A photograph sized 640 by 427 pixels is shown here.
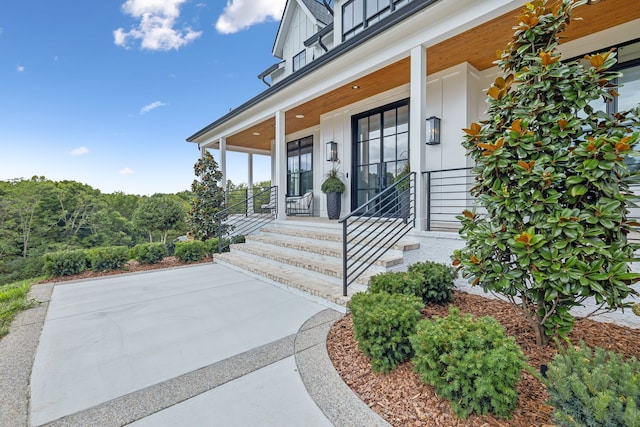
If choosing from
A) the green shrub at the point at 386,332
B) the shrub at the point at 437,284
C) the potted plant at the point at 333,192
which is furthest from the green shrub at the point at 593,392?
the potted plant at the point at 333,192

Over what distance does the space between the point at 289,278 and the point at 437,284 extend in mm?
2217

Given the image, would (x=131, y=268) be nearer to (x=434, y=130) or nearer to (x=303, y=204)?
(x=303, y=204)

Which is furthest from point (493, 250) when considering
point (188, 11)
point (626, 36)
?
point (188, 11)

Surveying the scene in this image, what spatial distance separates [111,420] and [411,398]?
1.85 meters

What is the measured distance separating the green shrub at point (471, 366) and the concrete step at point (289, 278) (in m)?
1.68

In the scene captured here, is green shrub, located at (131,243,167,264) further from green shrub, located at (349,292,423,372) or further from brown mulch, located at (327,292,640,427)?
green shrub, located at (349,292,423,372)

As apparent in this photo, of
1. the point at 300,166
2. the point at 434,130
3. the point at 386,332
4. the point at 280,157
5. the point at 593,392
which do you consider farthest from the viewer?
the point at 300,166

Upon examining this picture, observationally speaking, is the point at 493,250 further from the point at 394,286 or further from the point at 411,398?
the point at 411,398

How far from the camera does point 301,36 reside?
10.2m

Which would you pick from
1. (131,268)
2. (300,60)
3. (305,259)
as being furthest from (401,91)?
(131,268)

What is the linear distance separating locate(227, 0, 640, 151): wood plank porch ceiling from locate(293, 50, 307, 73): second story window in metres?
3.33

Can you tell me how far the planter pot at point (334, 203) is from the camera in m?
7.54

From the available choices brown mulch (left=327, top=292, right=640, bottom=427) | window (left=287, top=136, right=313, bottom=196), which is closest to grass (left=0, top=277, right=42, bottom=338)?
brown mulch (left=327, top=292, right=640, bottom=427)

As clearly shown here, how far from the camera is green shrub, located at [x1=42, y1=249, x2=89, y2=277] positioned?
17.2 feet
